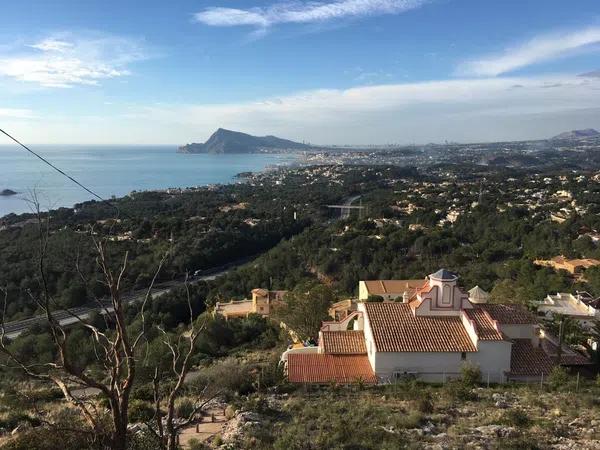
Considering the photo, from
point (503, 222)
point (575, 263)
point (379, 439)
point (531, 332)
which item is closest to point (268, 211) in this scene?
point (503, 222)

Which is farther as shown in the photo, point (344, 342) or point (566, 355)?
point (344, 342)

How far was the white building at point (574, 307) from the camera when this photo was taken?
17.8 meters

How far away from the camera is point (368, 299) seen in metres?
21.9

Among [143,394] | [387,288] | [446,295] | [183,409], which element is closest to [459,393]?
[446,295]

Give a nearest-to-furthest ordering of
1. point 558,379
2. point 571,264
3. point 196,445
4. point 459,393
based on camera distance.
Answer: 1. point 196,445
2. point 459,393
3. point 558,379
4. point 571,264

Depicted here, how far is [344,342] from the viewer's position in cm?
1280

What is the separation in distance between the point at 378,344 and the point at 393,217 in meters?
39.9

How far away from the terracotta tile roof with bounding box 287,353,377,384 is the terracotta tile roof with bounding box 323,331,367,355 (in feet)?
0.53

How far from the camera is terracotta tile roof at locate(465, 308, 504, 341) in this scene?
1145 cm

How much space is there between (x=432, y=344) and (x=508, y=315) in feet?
9.11

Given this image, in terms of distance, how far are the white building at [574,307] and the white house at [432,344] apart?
19.0 feet

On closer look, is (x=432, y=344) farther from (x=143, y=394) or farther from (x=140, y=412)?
(x=140, y=412)

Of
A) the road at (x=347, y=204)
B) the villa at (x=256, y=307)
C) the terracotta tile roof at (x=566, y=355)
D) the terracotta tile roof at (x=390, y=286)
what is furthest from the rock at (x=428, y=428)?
the road at (x=347, y=204)

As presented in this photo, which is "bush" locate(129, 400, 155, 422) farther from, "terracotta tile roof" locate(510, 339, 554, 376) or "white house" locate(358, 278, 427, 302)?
"white house" locate(358, 278, 427, 302)
